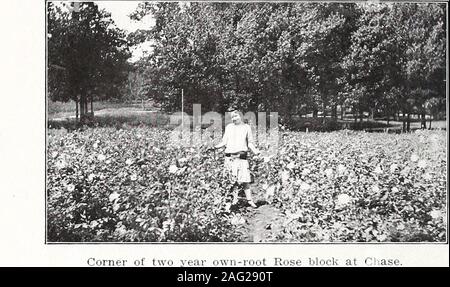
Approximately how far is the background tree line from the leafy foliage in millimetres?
419

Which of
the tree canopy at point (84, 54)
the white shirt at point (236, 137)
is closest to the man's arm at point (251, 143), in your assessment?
the white shirt at point (236, 137)

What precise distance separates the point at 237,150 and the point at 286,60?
4.13 feet

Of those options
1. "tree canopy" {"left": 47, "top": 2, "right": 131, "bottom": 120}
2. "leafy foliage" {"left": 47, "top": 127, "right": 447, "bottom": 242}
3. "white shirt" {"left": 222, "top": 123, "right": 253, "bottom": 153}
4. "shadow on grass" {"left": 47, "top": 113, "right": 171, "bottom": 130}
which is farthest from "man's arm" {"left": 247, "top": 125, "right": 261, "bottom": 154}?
"tree canopy" {"left": 47, "top": 2, "right": 131, "bottom": 120}

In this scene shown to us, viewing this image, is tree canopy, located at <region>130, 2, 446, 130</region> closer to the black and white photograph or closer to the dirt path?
the black and white photograph

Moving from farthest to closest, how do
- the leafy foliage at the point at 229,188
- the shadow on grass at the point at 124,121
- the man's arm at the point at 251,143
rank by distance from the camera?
the shadow on grass at the point at 124,121, the man's arm at the point at 251,143, the leafy foliage at the point at 229,188

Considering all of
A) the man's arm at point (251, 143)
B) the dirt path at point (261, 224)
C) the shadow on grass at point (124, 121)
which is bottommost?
the dirt path at point (261, 224)

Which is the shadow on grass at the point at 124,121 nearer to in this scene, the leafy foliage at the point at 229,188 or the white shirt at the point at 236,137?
the leafy foliage at the point at 229,188

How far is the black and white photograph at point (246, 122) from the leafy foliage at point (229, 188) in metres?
0.01

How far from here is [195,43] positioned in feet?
15.4

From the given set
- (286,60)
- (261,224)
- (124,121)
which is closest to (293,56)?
(286,60)

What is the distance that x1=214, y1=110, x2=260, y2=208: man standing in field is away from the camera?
4.43m

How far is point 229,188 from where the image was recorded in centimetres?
437

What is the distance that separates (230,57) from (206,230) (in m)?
1.98

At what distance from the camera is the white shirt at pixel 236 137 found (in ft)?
14.6
